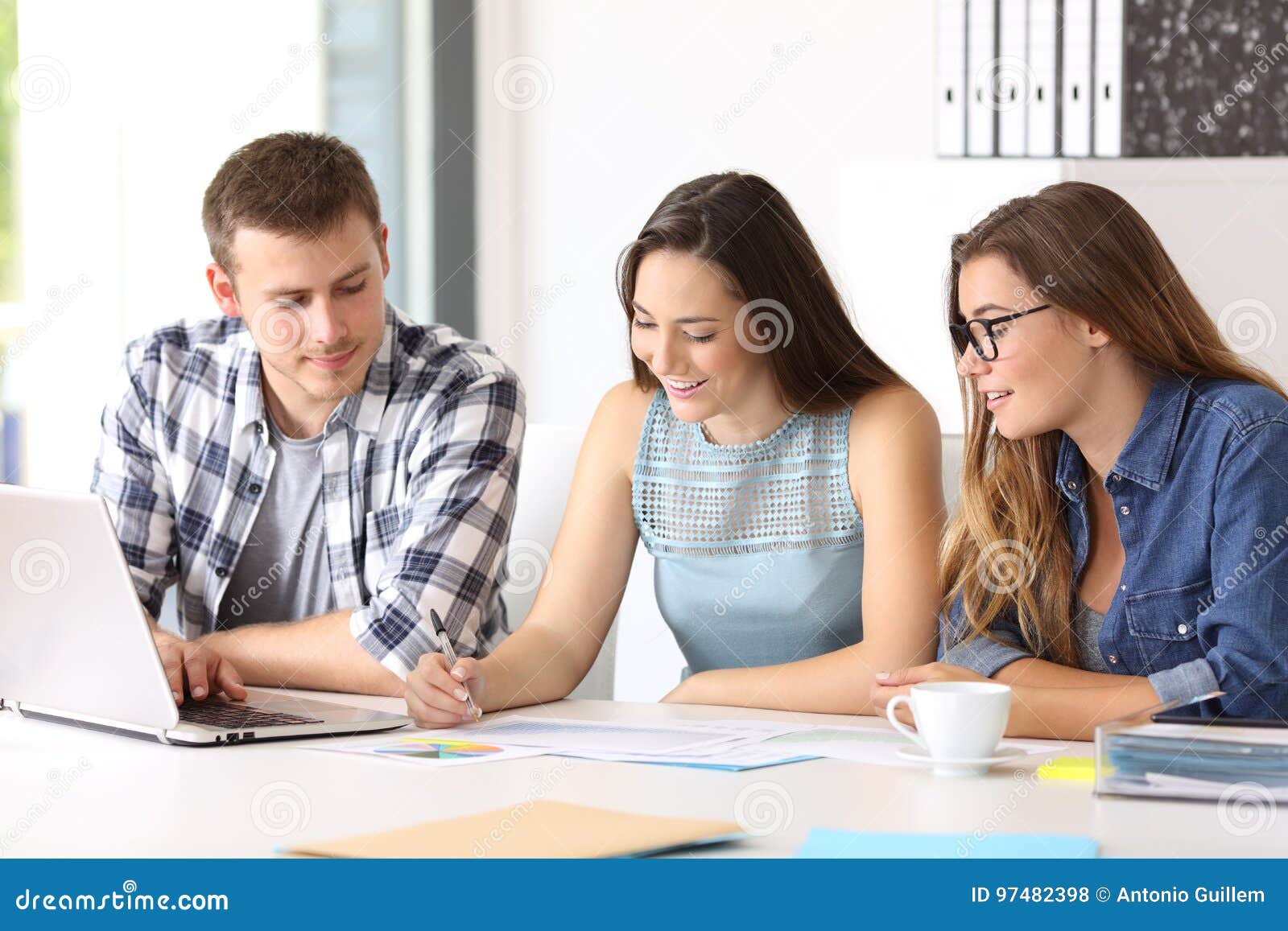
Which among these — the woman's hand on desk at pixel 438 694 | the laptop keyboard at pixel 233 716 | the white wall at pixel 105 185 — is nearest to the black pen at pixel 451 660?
the woman's hand on desk at pixel 438 694

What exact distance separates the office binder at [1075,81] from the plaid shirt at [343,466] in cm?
144

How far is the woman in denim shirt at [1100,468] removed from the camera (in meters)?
1.48

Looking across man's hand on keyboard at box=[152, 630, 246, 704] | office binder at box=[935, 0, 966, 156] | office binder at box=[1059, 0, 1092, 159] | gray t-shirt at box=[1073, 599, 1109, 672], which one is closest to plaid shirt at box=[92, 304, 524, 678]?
man's hand on keyboard at box=[152, 630, 246, 704]

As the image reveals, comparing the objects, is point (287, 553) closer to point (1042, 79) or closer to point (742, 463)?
point (742, 463)

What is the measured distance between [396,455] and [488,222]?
6.46 ft

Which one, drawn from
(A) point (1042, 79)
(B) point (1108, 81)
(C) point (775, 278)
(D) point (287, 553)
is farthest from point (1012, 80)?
(D) point (287, 553)

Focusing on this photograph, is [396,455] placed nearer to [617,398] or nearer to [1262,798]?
[617,398]

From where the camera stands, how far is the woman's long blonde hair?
1.58 metres

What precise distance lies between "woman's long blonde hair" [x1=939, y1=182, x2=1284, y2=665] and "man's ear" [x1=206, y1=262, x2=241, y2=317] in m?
1.03

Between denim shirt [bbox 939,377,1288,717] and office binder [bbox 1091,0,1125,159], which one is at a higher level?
office binder [bbox 1091,0,1125,159]

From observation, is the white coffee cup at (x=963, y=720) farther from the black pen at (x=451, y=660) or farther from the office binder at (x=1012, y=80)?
the office binder at (x=1012, y=80)

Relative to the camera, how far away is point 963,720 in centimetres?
119

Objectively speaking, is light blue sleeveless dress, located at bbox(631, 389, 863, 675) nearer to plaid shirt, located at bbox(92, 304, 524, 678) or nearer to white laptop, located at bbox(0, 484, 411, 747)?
plaid shirt, located at bbox(92, 304, 524, 678)

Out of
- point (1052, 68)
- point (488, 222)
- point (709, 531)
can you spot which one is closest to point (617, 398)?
point (709, 531)
